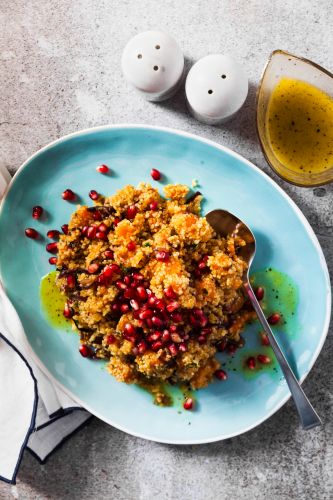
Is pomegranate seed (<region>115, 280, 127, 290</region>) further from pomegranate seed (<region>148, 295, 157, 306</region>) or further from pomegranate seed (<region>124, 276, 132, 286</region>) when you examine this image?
pomegranate seed (<region>148, 295, 157, 306</region>)

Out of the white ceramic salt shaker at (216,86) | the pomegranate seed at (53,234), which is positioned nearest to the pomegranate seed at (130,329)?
the pomegranate seed at (53,234)

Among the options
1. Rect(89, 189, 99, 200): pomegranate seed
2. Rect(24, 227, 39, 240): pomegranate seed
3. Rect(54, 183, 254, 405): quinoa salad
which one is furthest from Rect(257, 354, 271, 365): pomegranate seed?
Rect(24, 227, 39, 240): pomegranate seed

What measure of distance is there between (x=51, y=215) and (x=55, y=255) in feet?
0.61

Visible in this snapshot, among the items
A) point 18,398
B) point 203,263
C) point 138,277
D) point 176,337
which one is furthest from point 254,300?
point 18,398

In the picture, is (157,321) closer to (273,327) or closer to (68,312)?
(68,312)

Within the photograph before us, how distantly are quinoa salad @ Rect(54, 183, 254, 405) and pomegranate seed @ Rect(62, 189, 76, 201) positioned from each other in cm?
10

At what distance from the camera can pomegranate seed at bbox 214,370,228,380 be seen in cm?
219

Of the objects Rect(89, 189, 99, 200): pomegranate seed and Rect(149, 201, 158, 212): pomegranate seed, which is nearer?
Rect(149, 201, 158, 212): pomegranate seed

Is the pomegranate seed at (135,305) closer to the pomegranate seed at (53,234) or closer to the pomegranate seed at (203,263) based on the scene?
the pomegranate seed at (203,263)

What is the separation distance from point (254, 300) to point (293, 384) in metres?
0.39

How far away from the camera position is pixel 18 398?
224 cm

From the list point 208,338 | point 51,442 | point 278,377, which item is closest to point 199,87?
point 208,338

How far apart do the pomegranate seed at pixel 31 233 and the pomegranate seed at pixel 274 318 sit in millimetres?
1130

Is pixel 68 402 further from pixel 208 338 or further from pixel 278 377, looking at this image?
pixel 278 377
